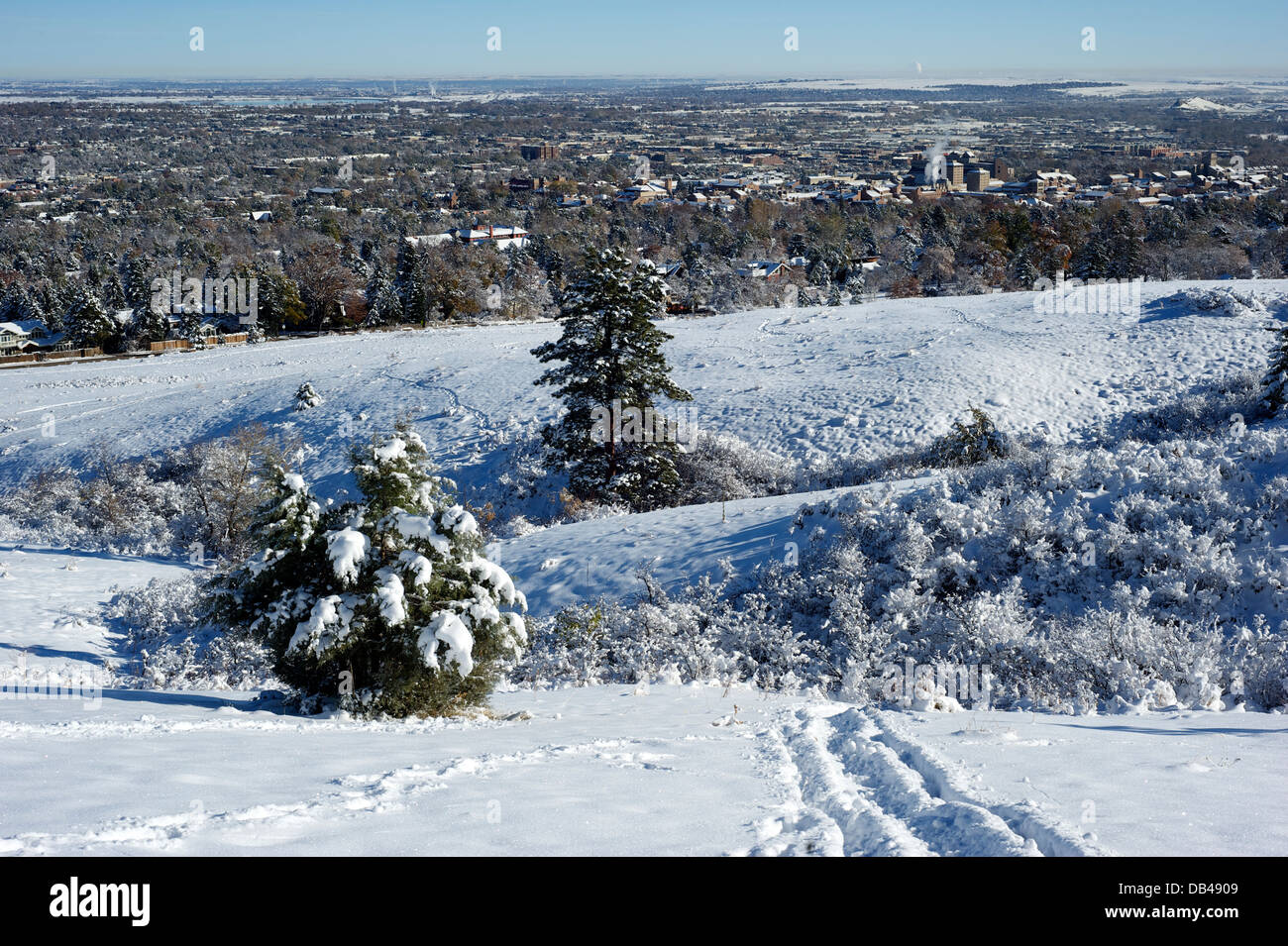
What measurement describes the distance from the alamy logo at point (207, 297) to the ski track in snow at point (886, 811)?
5608 centimetres

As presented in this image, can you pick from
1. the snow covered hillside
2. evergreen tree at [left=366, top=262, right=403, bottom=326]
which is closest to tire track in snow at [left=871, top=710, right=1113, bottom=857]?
the snow covered hillside

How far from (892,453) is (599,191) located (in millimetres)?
112975

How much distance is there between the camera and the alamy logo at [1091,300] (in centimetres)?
3506

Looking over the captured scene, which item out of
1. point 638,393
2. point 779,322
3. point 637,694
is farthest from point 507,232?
point 637,694

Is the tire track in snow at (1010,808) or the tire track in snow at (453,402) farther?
the tire track in snow at (453,402)

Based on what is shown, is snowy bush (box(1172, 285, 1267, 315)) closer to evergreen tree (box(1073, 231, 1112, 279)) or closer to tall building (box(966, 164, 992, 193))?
evergreen tree (box(1073, 231, 1112, 279))

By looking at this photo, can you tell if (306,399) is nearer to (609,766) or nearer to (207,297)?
(609,766)

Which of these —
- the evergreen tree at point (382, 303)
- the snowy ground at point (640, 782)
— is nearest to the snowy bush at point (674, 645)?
the snowy ground at point (640, 782)

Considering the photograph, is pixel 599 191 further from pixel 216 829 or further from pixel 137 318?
pixel 216 829

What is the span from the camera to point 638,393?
21234mm

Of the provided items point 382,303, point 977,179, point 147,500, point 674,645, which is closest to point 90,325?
point 382,303

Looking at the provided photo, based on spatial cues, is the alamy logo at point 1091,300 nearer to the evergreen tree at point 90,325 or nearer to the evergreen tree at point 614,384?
the evergreen tree at point 614,384

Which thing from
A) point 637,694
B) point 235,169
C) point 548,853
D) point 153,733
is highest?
point 235,169
